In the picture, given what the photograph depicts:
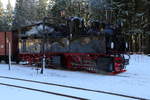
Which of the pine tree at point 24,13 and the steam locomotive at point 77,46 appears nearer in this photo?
the steam locomotive at point 77,46

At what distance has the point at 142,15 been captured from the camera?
30516mm

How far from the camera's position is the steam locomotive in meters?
13.4

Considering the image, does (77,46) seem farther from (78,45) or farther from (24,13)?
(24,13)

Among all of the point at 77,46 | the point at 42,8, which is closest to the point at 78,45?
the point at 77,46

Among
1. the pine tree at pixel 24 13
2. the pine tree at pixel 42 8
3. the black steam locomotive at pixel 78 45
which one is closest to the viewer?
the black steam locomotive at pixel 78 45

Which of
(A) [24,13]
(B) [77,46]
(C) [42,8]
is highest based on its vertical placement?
(C) [42,8]

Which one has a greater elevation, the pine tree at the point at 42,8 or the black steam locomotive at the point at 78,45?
the pine tree at the point at 42,8

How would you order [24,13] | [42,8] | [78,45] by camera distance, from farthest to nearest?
1. [42,8]
2. [24,13]
3. [78,45]

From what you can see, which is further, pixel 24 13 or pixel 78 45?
pixel 24 13

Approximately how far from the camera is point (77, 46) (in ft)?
48.1

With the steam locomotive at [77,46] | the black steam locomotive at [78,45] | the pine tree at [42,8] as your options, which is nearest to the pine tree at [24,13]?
the pine tree at [42,8]

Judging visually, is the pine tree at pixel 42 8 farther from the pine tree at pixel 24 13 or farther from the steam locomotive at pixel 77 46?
the steam locomotive at pixel 77 46

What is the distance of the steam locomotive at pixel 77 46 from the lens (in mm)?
13398

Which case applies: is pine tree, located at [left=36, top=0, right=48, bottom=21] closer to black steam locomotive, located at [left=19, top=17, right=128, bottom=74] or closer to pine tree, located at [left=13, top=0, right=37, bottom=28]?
pine tree, located at [left=13, top=0, right=37, bottom=28]
